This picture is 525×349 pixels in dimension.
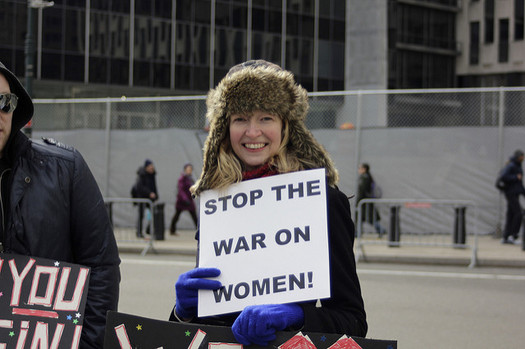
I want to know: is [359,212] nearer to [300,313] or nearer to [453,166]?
[453,166]

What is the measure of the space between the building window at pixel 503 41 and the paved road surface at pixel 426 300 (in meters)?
36.9

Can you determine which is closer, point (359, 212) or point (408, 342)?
point (408, 342)

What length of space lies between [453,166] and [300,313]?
12906 millimetres

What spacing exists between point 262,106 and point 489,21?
4786cm

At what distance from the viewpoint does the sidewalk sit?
38.8ft

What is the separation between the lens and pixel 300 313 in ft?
7.14

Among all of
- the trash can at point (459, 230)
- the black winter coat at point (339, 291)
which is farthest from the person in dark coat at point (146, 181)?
the black winter coat at point (339, 291)

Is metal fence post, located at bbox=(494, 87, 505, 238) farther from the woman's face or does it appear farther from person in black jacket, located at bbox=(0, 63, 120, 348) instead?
person in black jacket, located at bbox=(0, 63, 120, 348)

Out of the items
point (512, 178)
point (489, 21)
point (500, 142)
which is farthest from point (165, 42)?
point (489, 21)

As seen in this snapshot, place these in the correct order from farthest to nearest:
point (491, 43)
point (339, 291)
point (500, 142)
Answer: point (491, 43) < point (500, 142) < point (339, 291)

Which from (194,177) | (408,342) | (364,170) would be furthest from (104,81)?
(408,342)

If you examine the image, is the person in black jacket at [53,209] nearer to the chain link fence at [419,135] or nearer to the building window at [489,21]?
the chain link fence at [419,135]

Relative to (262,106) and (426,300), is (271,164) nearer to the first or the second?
(262,106)

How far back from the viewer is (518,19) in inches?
1758
